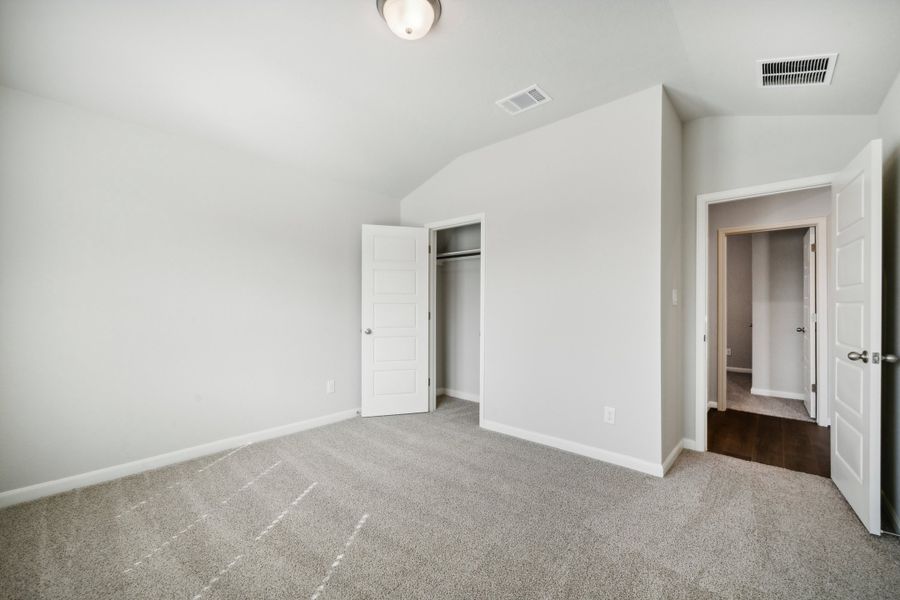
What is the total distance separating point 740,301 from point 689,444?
440 centimetres

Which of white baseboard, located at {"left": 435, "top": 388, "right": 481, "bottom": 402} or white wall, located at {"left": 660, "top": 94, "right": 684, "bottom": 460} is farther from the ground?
white wall, located at {"left": 660, "top": 94, "right": 684, "bottom": 460}

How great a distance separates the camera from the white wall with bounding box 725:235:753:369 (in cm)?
620

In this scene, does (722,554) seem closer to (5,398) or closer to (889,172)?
(889,172)

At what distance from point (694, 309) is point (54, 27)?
14.9ft

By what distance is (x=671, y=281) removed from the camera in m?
2.92

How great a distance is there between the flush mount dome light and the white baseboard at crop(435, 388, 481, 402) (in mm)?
3680

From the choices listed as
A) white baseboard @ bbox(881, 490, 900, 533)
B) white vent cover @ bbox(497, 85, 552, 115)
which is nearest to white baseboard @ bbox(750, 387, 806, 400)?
white baseboard @ bbox(881, 490, 900, 533)

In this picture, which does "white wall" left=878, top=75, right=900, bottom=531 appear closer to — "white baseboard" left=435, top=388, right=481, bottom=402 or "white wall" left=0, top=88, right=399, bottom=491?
"white baseboard" left=435, top=388, right=481, bottom=402

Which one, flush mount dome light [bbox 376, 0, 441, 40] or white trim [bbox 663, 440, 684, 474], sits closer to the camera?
flush mount dome light [bbox 376, 0, 441, 40]

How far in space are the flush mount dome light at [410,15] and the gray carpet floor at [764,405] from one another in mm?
4894

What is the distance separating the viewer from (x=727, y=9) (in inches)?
74.0

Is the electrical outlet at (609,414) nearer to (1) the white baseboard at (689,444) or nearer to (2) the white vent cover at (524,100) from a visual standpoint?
(1) the white baseboard at (689,444)

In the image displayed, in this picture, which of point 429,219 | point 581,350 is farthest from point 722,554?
point 429,219

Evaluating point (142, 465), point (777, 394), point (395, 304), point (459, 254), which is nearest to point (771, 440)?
point (777, 394)
